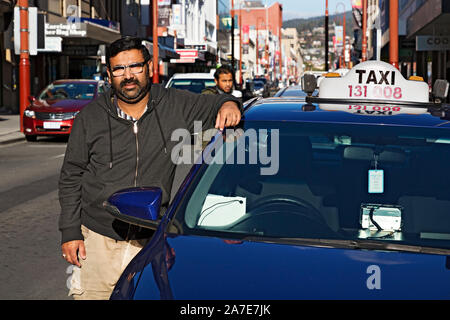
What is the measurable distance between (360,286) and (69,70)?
42895 mm

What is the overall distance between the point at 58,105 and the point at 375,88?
1732 cm

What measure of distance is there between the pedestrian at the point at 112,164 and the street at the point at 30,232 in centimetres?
177

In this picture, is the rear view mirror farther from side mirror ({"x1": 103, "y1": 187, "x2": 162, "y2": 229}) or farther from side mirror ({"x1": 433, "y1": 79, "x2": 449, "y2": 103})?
side mirror ({"x1": 433, "y1": 79, "x2": 449, "y2": 103})

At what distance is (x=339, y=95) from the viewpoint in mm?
4699

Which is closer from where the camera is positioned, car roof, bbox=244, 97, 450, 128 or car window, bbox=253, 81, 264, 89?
Result: car roof, bbox=244, 97, 450, 128

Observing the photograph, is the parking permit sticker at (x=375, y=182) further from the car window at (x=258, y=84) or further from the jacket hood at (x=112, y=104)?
the car window at (x=258, y=84)

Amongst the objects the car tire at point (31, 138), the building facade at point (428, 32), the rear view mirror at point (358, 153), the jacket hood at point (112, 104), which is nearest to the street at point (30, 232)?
the jacket hood at point (112, 104)

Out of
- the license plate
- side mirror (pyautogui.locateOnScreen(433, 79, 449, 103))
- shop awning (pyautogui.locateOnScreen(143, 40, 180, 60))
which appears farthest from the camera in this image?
shop awning (pyautogui.locateOnScreen(143, 40, 180, 60))

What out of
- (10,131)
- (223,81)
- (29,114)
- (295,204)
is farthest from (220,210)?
(10,131)

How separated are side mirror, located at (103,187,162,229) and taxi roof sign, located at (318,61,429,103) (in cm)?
151

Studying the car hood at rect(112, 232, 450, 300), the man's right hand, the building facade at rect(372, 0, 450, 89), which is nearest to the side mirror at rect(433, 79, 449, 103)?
the car hood at rect(112, 232, 450, 300)

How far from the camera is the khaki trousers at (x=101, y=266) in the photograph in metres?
4.15

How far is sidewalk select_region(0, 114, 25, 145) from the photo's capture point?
21.2 meters

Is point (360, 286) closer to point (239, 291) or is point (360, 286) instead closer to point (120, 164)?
point (239, 291)
